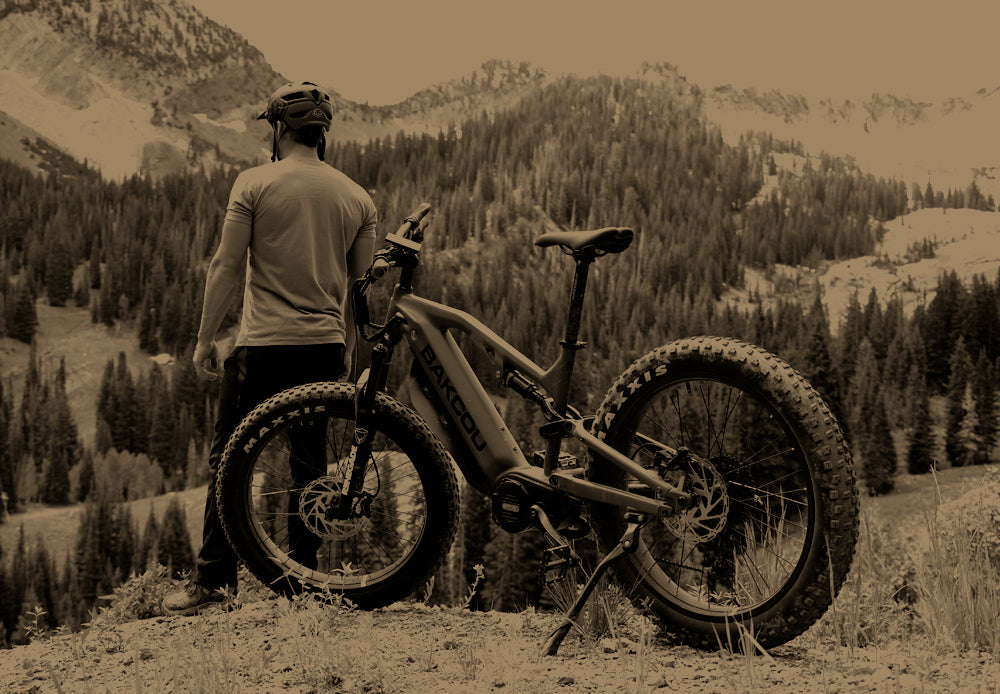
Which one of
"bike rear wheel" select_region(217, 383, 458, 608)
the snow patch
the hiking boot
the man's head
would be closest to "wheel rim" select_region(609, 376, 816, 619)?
"bike rear wheel" select_region(217, 383, 458, 608)

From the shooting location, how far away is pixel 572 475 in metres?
4.25

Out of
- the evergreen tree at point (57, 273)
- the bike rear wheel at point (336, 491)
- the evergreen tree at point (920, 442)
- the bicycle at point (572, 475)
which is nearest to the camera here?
the bicycle at point (572, 475)

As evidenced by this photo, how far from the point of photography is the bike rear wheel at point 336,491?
477cm

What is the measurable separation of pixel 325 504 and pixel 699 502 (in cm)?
212

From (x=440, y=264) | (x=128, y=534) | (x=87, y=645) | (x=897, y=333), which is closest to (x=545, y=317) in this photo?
(x=440, y=264)

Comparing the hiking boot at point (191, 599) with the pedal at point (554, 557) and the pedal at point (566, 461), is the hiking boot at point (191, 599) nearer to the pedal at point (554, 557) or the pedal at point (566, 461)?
the pedal at point (554, 557)

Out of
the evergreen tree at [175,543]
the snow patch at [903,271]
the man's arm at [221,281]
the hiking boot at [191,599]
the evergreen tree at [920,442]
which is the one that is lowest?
the evergreen tree at [175,543]

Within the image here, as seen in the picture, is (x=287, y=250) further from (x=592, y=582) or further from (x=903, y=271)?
(x=903, y=271)

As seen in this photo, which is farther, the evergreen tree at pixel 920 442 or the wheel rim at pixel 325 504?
the evergreen tree at pixel 920 442

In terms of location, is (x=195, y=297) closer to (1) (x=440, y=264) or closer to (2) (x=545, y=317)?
(1) (x=440, y=264)

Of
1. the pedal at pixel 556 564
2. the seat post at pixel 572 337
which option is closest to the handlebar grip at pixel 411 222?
the seat post at pixel 572 337

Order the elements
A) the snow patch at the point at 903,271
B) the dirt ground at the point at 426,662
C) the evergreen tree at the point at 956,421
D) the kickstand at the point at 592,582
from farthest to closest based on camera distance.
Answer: the snow patch at the point at 903,271
the evergreen tree at the point at 956,421
the kickstand at the point at 592,582
the dirt ground at the point at 426,662

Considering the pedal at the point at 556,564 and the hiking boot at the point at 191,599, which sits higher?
the pedal at the point at 556,564

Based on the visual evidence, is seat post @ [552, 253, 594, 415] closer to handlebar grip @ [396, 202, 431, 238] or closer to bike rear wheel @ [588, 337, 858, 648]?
bike rear wheel @ [588, 337, 858, 648]
